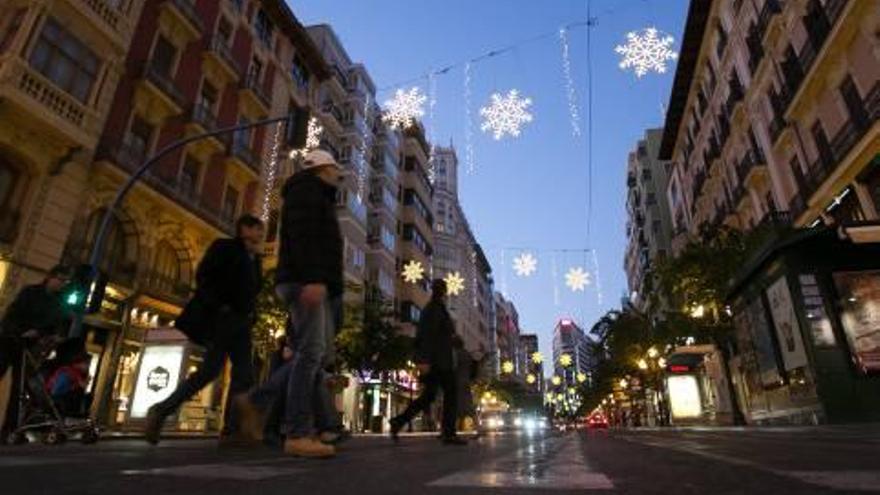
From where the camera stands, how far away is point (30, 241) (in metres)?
14.2

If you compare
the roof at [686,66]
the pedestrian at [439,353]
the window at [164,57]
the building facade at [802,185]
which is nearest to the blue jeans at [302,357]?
the pedestrian at [439,353]

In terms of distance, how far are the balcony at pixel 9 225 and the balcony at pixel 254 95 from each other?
1060 centimetres

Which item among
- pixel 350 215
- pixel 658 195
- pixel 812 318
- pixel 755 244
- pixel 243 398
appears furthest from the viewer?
pixel 658 195

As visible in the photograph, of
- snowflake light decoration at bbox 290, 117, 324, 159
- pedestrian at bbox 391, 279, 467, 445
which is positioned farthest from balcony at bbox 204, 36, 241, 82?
pedestrian at bbox 391, 279, 467, 445

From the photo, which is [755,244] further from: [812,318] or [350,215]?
[350,215]

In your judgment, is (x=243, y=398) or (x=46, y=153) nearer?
(x=243, y=398)

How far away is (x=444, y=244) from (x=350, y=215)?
95.4 feet

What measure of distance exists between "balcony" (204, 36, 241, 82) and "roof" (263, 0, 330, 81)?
4.90 metres

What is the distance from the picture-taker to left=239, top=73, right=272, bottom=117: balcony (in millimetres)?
23125

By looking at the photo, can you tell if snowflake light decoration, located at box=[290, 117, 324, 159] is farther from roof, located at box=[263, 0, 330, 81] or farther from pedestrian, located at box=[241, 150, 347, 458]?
pedestrian, located at box=[241, 150, 347, 458]

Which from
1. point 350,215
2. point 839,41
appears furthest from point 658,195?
point 839,41

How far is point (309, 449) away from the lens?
144 inches

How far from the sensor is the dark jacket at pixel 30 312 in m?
6.44

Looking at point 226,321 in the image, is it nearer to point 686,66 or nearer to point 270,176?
point 270,176
